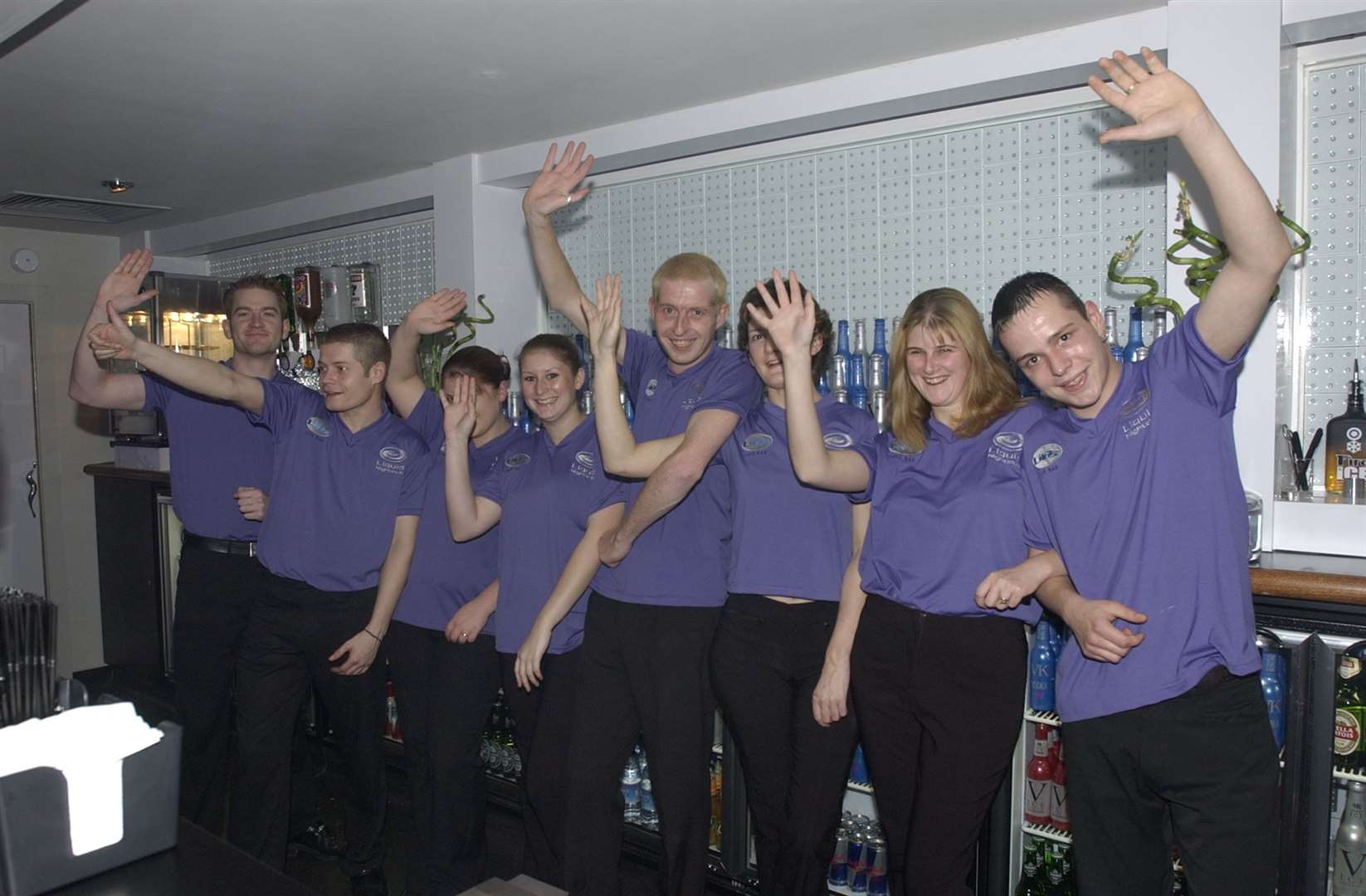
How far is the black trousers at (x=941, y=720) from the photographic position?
2084mm

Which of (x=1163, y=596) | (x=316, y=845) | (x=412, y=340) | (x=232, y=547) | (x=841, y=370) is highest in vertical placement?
(x=412, y=340)

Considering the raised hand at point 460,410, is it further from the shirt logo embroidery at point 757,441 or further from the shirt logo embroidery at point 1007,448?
the shirt logo embroidery at point 1007,448

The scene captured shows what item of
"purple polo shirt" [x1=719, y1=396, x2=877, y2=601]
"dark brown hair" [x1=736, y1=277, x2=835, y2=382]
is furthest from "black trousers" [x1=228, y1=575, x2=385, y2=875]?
"dark brown hair" [x1=736, y1=277, x2=835, y2=382]

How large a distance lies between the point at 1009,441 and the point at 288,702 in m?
2.27

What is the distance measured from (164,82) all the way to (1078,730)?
3.27m

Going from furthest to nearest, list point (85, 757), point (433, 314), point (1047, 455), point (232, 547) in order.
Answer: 1. point (232, 547)
2. point (433, 314)
3. point (1047, 455)
4. point (85, 757)

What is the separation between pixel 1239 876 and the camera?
5.95ft

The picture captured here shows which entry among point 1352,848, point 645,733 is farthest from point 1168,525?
point 645,733

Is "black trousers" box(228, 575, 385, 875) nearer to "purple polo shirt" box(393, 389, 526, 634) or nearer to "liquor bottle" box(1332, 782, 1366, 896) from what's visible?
"purple polo shirt" box(393, 389, 526, 634)

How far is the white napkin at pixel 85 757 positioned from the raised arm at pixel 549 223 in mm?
1709

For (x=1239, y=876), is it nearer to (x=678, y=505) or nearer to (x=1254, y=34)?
(x=678, y=505)

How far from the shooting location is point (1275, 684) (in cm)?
240

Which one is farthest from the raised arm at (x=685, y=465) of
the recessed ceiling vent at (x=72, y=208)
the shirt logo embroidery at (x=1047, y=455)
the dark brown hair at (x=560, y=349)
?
the recessed ceiling vent at (x=72, y=208)

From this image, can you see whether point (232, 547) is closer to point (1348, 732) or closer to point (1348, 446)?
point (1348, 732)
